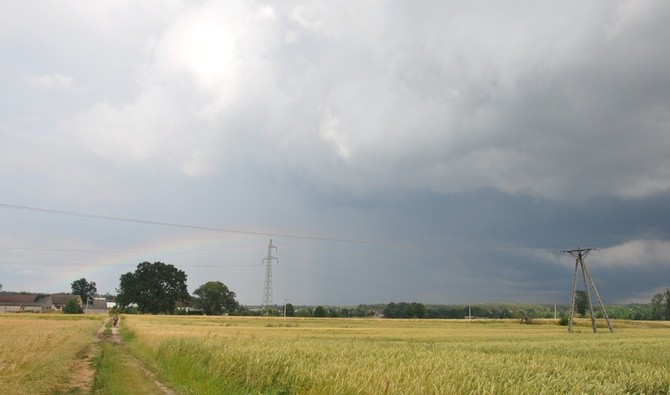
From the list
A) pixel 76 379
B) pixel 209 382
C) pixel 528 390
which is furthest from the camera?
pixel 76 379

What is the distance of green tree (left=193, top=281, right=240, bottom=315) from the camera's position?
186m

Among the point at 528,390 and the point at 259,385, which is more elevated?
the point at 528,390

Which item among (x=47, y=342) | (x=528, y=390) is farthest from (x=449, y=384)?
(x=47, y=342)

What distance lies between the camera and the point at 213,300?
18700 centimetres

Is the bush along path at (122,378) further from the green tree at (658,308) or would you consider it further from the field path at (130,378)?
the green tree at (658,308)

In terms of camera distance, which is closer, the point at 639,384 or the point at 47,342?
the point at 639,384

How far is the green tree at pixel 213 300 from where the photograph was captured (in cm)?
18650

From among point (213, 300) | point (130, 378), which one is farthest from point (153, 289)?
point (130, 378)

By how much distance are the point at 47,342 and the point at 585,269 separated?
7427 cm

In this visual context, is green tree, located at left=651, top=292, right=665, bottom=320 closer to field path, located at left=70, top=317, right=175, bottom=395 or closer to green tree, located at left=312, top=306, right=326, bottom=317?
green tree, located at left=312, top=306, right=326, bottom=317

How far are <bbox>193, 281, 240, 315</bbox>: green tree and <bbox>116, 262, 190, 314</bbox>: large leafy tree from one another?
23.3ft

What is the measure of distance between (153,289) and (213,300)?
75.6 feet

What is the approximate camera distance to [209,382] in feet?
56.3

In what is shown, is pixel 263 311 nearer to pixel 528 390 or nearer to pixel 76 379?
pixel 76 379
